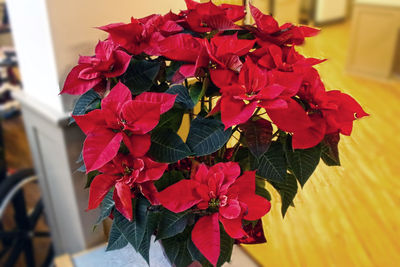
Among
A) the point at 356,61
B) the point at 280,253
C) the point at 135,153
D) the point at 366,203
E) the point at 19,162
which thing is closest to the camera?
the point at 135,153

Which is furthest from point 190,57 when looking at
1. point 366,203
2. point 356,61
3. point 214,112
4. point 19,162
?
point 356,61

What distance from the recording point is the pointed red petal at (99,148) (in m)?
0.42

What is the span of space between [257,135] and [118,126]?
16 centimetres

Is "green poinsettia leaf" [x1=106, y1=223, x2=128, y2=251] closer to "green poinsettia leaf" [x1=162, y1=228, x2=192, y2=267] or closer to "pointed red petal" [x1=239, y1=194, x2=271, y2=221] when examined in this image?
"green poinsettia leaf" [x1=162, y1=228, x2=192, y2=267]

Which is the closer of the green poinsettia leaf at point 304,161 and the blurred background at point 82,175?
the green poinsettia leaf at point 304,161

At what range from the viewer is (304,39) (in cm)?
55

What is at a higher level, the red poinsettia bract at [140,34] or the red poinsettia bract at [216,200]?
the red poinsettia bract at [140,34]

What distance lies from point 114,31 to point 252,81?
19cm

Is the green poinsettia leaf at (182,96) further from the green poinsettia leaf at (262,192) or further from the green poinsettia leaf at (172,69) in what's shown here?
the green poinsettia leaf at (262,192)

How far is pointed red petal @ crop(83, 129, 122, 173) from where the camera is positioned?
0.42 m

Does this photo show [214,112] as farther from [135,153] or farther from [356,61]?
[356,61]

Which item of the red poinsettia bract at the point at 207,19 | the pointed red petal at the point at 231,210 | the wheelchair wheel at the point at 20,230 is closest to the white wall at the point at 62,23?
the red poinsettia bract at the point at 207,19

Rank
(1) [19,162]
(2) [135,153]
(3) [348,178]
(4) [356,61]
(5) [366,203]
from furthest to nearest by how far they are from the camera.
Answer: (4) [356,61] < (1) [19,162] < (3) [348,178] < (5) [366,203] < (2) [135,153]

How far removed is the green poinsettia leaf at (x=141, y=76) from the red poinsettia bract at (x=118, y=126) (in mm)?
62
